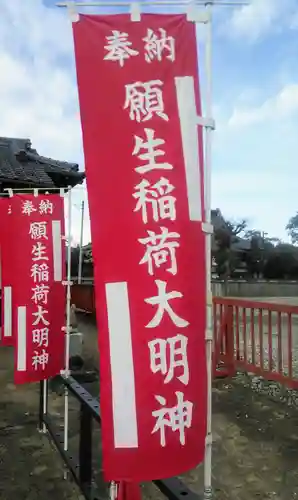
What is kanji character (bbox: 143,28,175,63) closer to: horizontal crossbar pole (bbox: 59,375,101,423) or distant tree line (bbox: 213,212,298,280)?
horizontal crossbar pole (bbox: 59,375,101,423)

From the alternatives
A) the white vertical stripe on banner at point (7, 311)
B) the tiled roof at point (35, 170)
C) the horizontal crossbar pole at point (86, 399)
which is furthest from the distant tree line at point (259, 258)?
the horizontal crossbar pole at point (86, 399)

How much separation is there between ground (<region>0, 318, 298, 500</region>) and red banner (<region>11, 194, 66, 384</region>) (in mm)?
791

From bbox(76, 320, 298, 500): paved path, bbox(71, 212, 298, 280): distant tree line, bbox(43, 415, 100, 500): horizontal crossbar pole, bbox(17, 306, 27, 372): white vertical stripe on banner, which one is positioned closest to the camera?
bbox(43, 415, 100, 500): horizontal crossbar pole

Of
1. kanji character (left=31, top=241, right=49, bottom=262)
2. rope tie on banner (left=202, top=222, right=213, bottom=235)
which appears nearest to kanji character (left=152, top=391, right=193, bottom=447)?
rope tie on banner (left=202, top=222, right=213, bottom=235)

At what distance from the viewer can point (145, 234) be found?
6.39ft

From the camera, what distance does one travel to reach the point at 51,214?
14.5 ft

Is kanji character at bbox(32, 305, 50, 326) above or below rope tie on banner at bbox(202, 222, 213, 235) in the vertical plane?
below

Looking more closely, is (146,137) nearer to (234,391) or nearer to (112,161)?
(112,161)

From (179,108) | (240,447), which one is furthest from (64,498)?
(179,108)

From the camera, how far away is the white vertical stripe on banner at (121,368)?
6.27 feet

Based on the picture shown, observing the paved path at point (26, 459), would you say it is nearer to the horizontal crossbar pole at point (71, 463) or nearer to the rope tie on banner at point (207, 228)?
the horizontal crossbar pole at point (71, 463)

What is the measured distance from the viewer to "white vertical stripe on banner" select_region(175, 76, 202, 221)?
6.41ft

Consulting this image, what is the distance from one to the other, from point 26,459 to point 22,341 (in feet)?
3.62

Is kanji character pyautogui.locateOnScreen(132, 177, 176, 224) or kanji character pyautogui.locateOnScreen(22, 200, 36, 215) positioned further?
kanji character pyautogui.locateOnScreen(22, 200, 36, 215)
